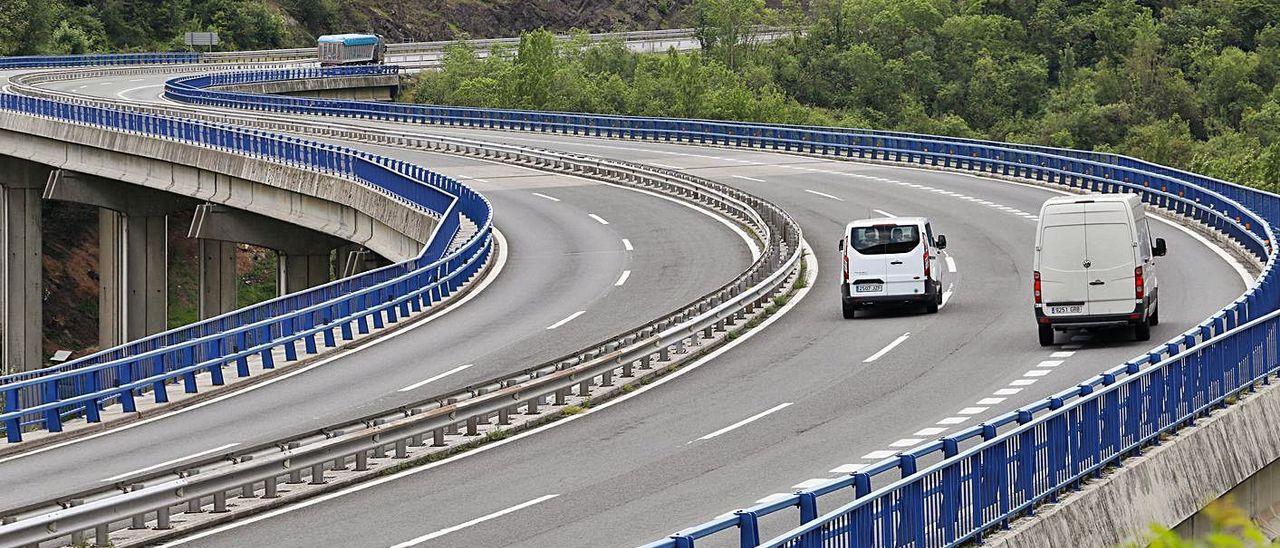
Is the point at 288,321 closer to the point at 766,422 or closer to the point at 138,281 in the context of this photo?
the point at 766,422

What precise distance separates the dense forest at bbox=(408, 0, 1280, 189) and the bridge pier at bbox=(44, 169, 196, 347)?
149 feet

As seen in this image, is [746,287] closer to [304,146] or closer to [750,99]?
[304,146]

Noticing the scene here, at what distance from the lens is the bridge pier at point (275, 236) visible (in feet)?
180

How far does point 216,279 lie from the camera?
209 feet

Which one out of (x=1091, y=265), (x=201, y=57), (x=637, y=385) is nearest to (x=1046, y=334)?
(x=1091, y=265)

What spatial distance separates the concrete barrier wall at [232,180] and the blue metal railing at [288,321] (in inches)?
16.3

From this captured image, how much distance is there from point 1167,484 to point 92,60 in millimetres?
104613

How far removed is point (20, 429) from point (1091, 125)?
94095 mm

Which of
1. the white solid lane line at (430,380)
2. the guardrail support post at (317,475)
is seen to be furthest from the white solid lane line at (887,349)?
the guardrail support post at (317,475)

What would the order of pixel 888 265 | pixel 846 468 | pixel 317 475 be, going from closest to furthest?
pixel 846 468 < pixel 317 475 < pixel 888 265

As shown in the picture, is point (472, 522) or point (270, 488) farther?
point (270, 488)

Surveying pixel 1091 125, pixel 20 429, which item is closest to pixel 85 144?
pixel 20 429

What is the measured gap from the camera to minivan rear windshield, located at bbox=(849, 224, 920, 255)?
30.6 metres

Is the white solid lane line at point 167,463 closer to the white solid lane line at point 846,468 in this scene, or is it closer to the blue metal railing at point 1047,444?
the white solid lane line at point 846,468
